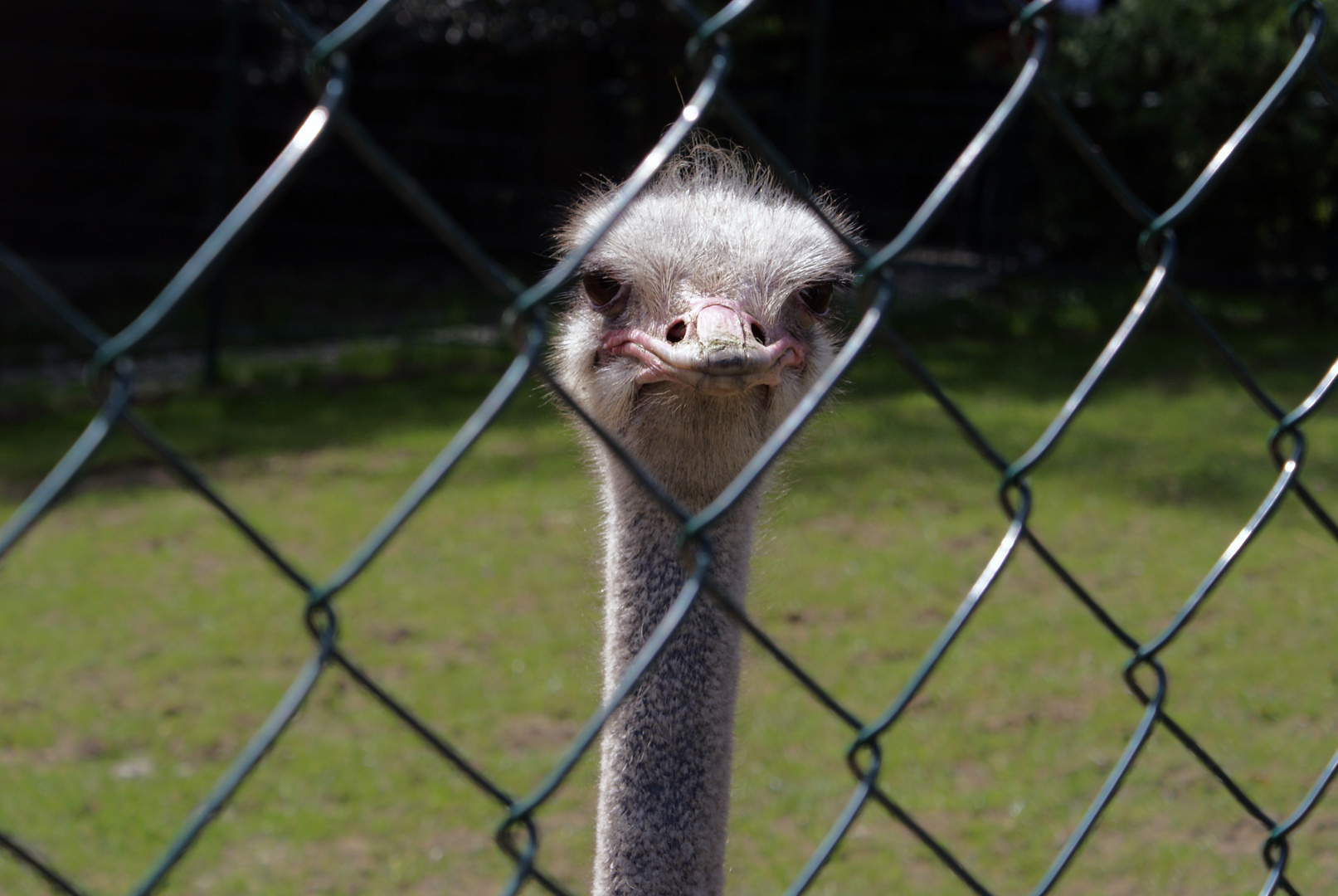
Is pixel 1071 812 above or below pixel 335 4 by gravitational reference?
below

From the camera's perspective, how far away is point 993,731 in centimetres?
364

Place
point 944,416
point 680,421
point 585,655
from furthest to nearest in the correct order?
point 944,416 < point 585,655 < point 680,421

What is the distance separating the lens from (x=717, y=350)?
1377 millimetres

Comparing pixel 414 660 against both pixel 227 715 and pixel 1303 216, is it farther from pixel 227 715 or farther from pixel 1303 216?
pixel 1303 216

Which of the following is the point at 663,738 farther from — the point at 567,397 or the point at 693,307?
the point at 567,397

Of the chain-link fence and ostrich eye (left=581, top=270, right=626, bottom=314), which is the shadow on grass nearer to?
ostrich eye (left=581, top=270, right=626, bottom=314)

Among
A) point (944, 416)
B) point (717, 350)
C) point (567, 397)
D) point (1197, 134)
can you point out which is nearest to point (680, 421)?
point (717, 350)

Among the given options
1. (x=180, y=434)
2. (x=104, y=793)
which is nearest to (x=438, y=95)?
(x=180, y=434)

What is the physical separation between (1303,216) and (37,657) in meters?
7.91

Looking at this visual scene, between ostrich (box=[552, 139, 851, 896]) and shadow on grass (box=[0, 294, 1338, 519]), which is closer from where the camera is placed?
ostrich (box=[552, 139, 851, 896])

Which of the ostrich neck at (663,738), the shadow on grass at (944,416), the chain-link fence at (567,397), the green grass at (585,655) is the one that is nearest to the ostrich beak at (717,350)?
the ostrich neck at (663,738)

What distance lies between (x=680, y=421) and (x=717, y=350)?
0.35 meters

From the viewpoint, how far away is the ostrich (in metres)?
1.51

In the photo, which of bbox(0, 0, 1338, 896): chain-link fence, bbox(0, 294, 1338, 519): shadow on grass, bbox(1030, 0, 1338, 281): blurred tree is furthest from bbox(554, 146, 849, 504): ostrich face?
bbox(1030, 0, 1338, 281): blurred tree
